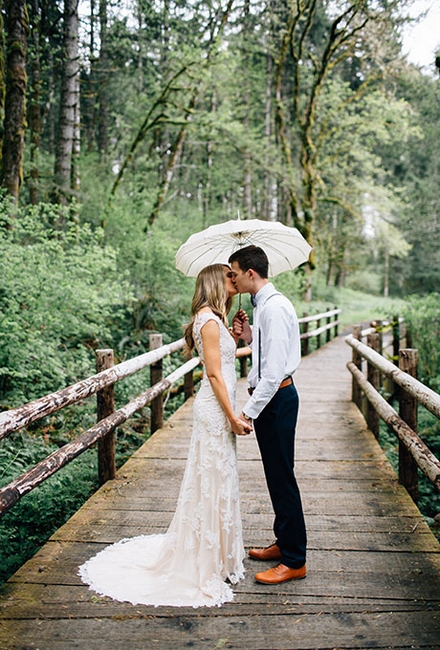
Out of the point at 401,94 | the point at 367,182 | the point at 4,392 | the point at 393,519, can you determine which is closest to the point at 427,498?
the point at 393,519

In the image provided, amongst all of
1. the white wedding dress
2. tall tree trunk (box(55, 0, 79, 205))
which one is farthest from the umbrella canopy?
tall tree trunk (box(55, 0, 79, 205))

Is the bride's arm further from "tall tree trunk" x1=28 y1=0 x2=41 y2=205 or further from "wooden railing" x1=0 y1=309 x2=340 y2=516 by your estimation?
"tall tree trunk" x1=28 y1=0 x2=41 y2=205

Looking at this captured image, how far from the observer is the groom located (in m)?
3.37

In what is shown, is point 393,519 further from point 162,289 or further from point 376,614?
point 162,289

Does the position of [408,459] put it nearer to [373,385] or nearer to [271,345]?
[271,345]

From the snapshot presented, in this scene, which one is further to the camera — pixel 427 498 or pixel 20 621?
pixel 427 498

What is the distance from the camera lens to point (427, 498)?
616 cm

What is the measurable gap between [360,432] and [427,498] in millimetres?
1210

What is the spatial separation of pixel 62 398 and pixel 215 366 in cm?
113

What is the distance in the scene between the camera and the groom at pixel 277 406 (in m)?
3.37

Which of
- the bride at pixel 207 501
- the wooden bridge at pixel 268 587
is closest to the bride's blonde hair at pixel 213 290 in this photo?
the bride at pixel 207 501

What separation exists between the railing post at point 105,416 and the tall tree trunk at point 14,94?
5.19 m

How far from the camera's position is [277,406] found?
345 centimetres

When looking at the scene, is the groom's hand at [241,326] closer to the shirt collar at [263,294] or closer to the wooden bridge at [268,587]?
the shirt collar at [263,294]
